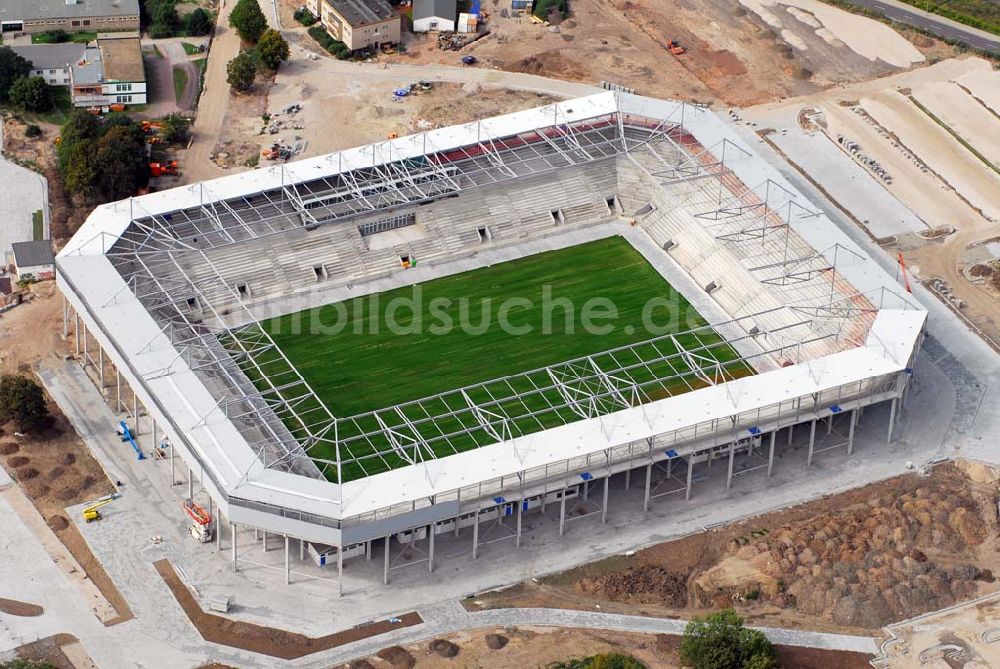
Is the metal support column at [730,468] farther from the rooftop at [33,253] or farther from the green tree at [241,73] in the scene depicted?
the green tree at [241,73]

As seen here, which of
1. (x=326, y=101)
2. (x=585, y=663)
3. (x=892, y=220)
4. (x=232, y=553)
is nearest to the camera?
(x=585, y=663)

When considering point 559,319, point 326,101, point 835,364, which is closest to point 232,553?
point 559,319

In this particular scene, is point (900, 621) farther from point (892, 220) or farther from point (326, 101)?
point (326, 101)

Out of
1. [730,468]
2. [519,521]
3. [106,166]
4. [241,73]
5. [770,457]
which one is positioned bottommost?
[241,73]

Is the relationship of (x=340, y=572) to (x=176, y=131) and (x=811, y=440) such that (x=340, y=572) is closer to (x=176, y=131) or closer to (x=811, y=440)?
(x=811, y=440)

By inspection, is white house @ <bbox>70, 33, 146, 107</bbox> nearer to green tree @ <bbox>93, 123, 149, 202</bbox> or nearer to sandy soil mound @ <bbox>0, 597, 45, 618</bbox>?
green tree @ <bbox>93, 123, 149, 202</bbox>

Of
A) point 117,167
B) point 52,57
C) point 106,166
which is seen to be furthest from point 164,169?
point 52,57

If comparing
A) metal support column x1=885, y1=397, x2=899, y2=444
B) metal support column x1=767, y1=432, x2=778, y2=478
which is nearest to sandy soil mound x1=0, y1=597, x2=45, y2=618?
metal support column x1=767, y1=432, x2=778, y2=478
